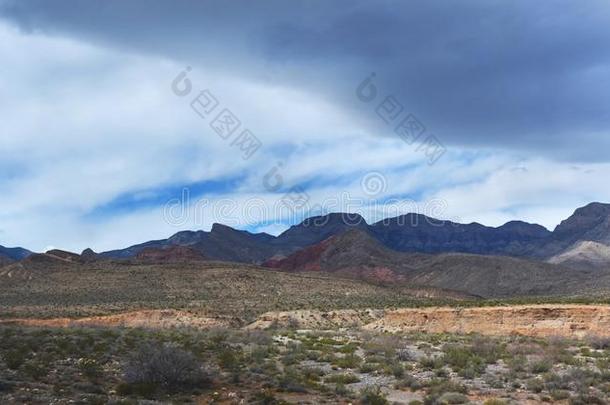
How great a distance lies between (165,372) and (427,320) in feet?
105

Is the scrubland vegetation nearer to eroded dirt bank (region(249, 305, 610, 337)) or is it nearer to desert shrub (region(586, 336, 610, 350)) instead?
desert shrub (region(586, 336, 610, 350))

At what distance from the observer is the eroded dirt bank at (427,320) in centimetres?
3941

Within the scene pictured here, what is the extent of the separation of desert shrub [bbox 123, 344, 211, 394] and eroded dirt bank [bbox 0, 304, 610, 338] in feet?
80.4

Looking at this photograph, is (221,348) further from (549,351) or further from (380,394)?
(549,351)

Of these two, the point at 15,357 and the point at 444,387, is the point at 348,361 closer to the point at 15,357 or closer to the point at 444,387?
the point at 444,387

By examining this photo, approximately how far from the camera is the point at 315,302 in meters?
64.1

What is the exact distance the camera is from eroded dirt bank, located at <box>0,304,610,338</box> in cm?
3941

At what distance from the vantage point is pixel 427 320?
4534 centimetres

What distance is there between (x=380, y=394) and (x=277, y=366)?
561 cm

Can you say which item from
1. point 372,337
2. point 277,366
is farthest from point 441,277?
point 277,366

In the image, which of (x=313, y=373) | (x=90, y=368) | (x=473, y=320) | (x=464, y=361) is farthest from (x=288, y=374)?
(x=473, y=320)

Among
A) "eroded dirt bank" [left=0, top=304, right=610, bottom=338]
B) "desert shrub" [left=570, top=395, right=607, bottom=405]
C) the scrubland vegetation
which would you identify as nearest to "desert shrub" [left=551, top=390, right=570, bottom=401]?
the scrubland vegetation

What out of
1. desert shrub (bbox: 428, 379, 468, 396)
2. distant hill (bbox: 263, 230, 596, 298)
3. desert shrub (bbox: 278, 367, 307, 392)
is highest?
distant hill (bbox: 263, 230, 596, 298)

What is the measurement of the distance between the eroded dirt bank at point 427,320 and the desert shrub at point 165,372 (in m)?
24.5
